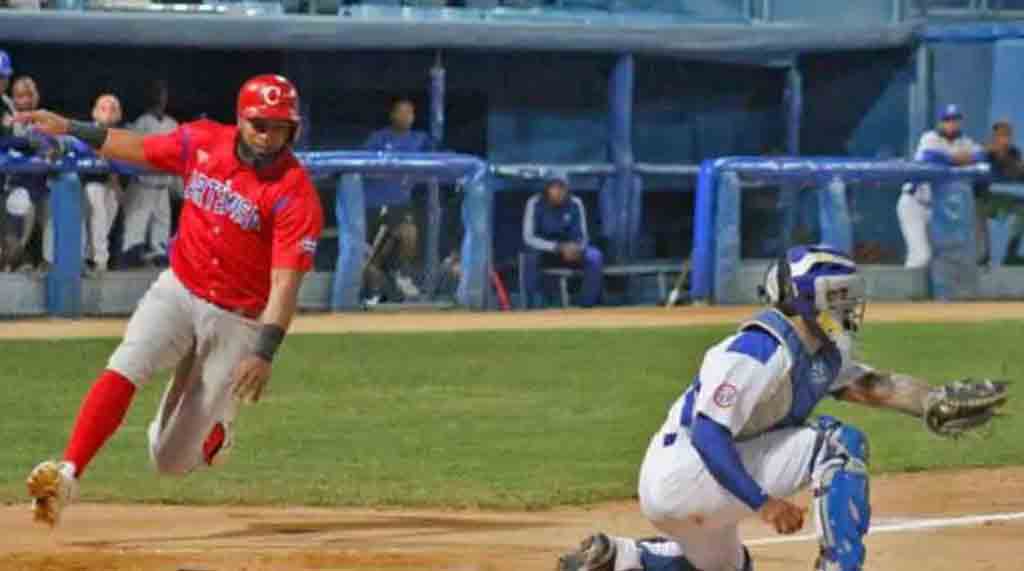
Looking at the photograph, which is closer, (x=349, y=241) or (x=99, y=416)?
(x=99, y=416)

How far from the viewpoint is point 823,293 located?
786 cm

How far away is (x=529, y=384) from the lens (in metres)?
16.1

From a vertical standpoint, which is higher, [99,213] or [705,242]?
[99,213]

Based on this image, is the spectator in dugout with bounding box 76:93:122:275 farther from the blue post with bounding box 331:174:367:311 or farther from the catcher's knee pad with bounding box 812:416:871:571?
the catcher's knee pad with bounding box 812:416:871:571

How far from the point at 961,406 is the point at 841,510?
2.45 feet

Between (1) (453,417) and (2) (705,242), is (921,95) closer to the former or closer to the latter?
(2) (705,242)

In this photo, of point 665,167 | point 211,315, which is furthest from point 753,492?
point 665,167

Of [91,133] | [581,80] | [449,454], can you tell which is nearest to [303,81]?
[581,80]

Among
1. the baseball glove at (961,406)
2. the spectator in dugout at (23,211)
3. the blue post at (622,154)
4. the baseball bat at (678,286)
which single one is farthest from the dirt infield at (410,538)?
the blue post at (622,154)

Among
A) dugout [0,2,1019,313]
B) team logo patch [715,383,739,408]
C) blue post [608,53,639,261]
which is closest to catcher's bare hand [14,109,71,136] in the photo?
team logo patch [715,383,739,408]

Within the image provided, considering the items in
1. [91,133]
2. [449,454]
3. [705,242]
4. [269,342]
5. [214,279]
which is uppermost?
[91,133]

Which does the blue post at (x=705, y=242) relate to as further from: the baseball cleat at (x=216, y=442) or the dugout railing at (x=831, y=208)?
the baseball cleat at (x=216, y=442)

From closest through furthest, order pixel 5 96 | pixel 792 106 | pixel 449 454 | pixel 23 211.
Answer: pixel 449 454, pixel 5 96, pixel 23 211, pixel 792 106

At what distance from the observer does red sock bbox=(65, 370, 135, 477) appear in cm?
970
